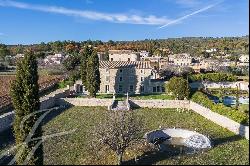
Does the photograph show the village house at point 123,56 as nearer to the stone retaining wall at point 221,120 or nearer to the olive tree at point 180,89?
the olive tree at point 180,89

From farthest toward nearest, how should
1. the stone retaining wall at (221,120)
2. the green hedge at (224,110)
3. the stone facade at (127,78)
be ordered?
1. the stone facade at (127,78)
2. the green hedge at (224,110)
3. the stone retaining wall at (221,120)

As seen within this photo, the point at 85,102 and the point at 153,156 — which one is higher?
the point at 85,102

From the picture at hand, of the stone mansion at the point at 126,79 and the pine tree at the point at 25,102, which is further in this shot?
the stone mansion at the point at 126,79

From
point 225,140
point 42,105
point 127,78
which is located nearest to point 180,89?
point 127,78

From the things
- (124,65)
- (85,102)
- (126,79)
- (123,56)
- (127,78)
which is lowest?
(85,102)

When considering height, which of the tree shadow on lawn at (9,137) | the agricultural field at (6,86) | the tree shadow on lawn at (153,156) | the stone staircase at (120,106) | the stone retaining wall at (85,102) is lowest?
the tree shadow on lawn at (153,156)

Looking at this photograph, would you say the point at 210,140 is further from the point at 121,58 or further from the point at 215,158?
the point at 121,58

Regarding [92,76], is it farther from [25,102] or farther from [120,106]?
[25,102]

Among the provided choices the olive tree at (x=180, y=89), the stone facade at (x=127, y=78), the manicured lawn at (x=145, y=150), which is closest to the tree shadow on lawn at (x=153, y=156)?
the manicured lawn at (x=145, y=150)
